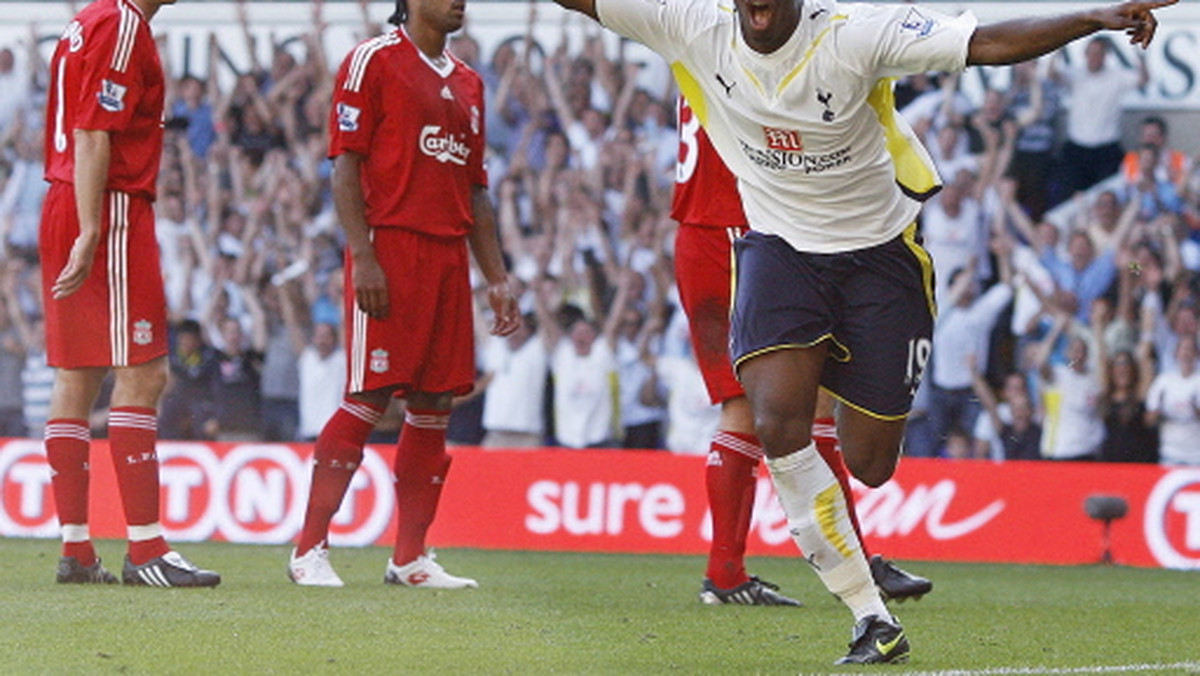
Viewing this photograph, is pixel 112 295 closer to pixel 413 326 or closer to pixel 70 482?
pixel 70 482

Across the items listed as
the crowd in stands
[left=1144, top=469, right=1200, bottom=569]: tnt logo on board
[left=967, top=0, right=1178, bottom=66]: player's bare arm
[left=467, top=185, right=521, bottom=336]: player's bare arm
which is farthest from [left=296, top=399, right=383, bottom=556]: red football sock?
[left=1144, top=469, right=1200, bottom=569]: tnt logo on board

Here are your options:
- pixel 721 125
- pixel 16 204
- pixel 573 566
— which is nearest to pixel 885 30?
pixel 721 125

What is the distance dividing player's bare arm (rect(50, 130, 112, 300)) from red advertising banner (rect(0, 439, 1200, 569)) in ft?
15.6

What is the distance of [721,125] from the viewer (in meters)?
6.27

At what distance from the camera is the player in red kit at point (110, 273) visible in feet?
24.8

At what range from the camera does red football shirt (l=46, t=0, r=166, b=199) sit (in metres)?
7.56

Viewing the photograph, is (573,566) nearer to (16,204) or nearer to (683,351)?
(683,351)

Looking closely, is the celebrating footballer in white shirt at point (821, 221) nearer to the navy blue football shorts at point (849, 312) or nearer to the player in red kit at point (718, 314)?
the navy blue football shorts at point (849, 312)

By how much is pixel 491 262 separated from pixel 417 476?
1045mm

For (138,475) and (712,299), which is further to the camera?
(712,299)

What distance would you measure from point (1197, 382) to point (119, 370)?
792 cm

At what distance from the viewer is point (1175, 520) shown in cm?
1177

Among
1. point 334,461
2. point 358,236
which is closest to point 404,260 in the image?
point 358,236

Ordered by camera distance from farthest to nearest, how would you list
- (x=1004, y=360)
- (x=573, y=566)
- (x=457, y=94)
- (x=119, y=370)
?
(x=1004, y=360)
(x=573, y=566)
(x=457, y=94)
(x=119, y=370)
